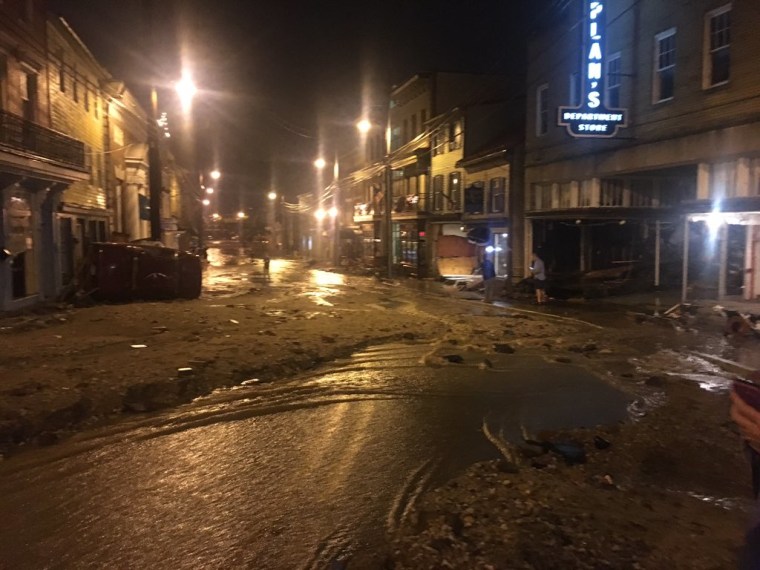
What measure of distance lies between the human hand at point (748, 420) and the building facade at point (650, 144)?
1415 centimetres

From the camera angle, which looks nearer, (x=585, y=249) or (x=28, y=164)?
(x=28, y=164)

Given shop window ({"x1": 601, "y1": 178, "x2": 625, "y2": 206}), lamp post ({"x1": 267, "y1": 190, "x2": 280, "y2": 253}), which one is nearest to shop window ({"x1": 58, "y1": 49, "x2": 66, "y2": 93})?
shop window ({"x1": 601, "y1": 178, "x2": 625, "y2": 206})

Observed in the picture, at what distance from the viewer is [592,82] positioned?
67.7ft

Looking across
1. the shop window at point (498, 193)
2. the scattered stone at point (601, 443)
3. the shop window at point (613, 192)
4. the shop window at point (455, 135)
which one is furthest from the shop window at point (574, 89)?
the scattered stone at point (601, 443)

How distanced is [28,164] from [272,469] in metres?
14.1

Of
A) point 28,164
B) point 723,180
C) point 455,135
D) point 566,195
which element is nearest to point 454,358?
point 723,180

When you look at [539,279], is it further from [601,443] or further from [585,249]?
[601,443]

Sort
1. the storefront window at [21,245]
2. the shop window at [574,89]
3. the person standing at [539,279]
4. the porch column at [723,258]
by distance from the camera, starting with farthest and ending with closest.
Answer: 1. the shop window at [574,89]
2. the person standing at [539,279]
3. the storefront window at [21,245]
4. the porch column at [723,258]

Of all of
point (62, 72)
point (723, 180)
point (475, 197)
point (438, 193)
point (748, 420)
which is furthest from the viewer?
point (438, 193)

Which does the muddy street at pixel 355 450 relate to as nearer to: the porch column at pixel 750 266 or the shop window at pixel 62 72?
the porch column at pixel 750 266

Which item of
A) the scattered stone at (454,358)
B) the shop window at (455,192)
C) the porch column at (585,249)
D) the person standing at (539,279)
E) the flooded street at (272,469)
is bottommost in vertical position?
the flooded street at (272,469)

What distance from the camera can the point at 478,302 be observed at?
22781 mm

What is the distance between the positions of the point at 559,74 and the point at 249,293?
14.5 meters

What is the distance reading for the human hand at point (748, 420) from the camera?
3.56m
